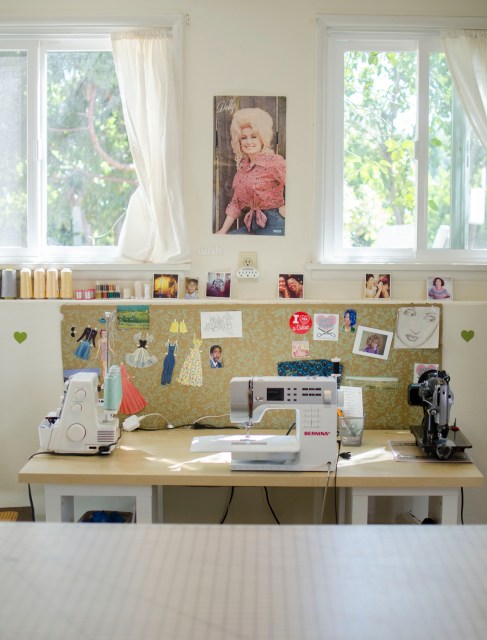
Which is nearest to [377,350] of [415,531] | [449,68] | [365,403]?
[365,403]

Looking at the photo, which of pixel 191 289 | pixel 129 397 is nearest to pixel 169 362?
pixel 129 397

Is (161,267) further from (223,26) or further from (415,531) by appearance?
(415,531)

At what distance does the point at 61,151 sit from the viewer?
135 inches

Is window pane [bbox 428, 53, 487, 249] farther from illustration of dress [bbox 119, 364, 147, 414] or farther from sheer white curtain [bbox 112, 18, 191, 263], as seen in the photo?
illustration of dress [bbox 119, 364, 147, 414]

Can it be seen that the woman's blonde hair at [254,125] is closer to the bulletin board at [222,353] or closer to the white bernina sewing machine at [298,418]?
the bulletin board at [222,353]

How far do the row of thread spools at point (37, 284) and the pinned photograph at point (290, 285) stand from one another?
2.97 feet

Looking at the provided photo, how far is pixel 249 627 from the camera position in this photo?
29.4 inches

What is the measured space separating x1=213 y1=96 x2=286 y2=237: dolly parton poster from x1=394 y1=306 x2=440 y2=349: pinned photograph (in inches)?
25.3

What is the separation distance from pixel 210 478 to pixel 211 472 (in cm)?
4

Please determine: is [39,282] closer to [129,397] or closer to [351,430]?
[129,397]

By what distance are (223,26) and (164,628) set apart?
9.79ft

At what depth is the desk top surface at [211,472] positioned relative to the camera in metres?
2.68

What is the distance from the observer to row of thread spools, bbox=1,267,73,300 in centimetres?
332

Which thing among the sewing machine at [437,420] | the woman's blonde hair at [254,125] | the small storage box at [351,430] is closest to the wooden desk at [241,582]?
the sewing machine at [437,420]
